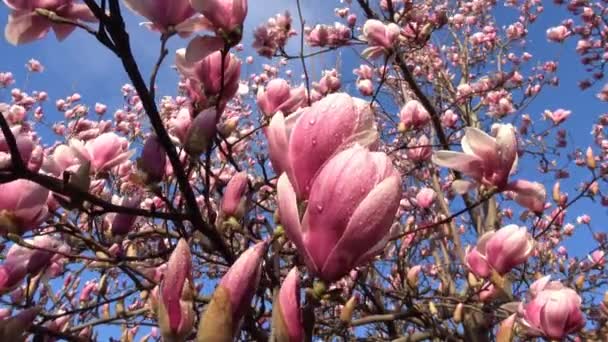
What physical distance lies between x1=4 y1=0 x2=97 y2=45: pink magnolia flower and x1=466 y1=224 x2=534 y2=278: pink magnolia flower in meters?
1.39

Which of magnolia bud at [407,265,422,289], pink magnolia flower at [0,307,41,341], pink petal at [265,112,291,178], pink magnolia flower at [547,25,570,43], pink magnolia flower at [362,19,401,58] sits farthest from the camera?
pink magnolia flower at [547,25,570,43]

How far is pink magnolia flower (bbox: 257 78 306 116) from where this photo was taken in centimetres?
173

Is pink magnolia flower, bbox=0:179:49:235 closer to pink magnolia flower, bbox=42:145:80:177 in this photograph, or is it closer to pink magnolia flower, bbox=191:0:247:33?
pink magnolia flower, bbox=42:145:80:177

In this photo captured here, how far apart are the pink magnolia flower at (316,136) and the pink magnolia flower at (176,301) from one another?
17 centimetres

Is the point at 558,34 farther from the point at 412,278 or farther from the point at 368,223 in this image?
the point at 368,223

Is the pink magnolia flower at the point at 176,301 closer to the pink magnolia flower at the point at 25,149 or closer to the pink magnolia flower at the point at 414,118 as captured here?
the pink magnolia flower at the point at 25,149

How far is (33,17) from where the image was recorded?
3.63 feet

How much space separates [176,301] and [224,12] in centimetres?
61

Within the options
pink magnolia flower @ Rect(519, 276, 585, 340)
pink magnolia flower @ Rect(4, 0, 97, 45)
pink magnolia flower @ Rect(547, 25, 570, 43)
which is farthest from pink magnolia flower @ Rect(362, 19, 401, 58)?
pink magnolia flower @ Rect(547, 25, 570, 43)

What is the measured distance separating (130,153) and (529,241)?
50.9 inches

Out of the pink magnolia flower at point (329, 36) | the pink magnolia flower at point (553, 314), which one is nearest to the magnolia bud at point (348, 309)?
the pink magnolia flower at point (553, 314)

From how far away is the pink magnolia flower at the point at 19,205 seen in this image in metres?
1.07

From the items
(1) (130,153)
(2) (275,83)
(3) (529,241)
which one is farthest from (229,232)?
(3) (529,241)

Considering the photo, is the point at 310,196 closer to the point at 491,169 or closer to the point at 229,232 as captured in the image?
the point at 229,232
